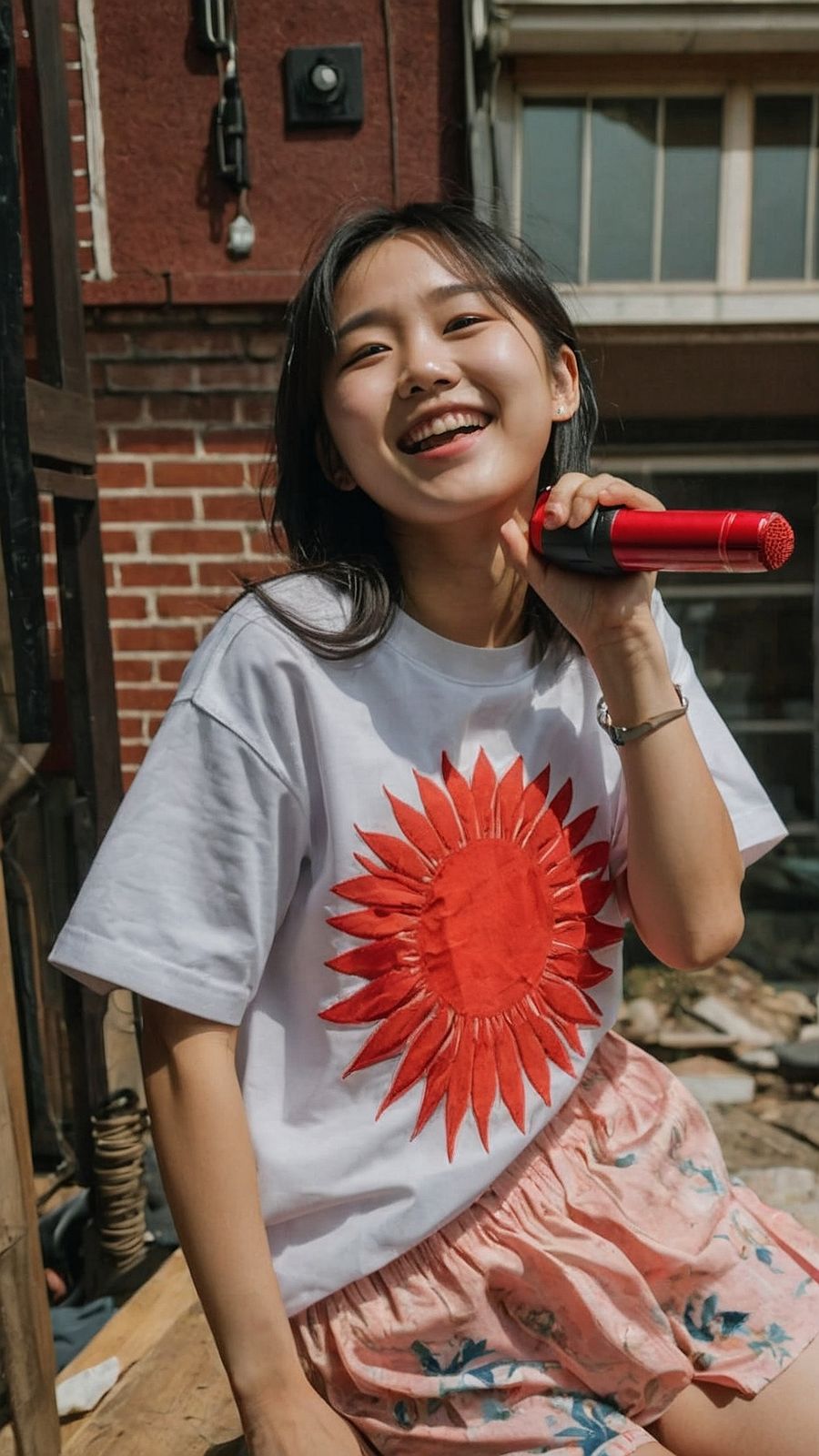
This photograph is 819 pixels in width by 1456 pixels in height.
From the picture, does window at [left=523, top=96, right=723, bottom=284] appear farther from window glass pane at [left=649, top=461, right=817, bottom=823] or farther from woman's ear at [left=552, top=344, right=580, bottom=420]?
woman's ear at [left=552, top=344, right=580, bottom=420]

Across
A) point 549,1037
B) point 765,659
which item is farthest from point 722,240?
point 549,1037

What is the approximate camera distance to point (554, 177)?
3088 millimetres

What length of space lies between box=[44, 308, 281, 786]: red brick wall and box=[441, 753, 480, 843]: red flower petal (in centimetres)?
187

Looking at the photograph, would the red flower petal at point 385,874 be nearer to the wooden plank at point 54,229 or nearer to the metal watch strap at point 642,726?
the metal watch strap at point 642,726

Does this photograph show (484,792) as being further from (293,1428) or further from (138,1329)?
(138,1329)

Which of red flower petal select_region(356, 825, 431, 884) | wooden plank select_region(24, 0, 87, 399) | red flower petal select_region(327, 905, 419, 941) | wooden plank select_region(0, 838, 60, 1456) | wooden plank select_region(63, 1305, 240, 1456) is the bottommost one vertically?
wooden plank select_region(63, 1305, 240, 1456)

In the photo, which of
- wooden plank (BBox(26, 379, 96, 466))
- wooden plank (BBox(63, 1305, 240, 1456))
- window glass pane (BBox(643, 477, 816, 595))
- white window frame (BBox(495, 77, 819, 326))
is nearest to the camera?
wooden plank (BBox(63, 1305, 240, 1456))

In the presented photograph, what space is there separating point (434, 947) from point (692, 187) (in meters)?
2.77

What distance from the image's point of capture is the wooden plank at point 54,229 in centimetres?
239

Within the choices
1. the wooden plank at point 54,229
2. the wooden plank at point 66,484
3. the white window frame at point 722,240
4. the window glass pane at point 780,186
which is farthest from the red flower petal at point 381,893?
the window glass pane at point 780,186

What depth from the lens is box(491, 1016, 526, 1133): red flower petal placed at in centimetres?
111

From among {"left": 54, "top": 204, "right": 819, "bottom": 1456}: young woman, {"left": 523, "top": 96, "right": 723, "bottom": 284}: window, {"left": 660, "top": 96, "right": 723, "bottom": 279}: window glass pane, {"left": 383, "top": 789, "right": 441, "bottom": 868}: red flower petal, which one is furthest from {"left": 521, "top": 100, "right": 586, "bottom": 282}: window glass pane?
{"left": 383, "top": 789, "right": 441, "bottom": 868}: red flower petal

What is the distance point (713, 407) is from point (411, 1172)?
8.98ft

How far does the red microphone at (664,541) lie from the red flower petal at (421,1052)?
47cm
